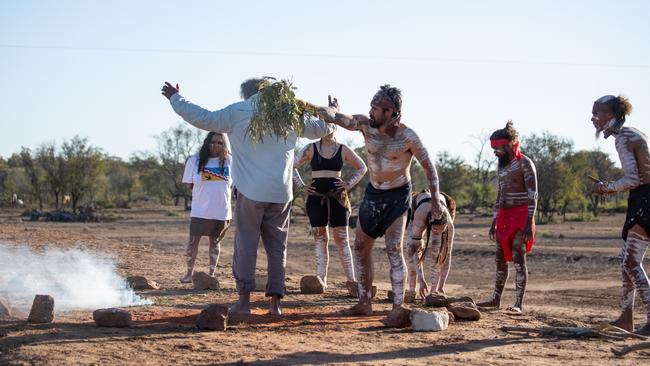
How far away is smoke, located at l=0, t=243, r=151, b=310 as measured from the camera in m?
8.71

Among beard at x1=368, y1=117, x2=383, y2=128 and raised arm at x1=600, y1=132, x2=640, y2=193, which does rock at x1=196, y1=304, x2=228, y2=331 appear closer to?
beard at x1=368, y1=117, x2=383, y2=128

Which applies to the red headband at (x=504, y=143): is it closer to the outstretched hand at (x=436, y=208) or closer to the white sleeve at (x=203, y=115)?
the outstretched hand at (x=436, y=208)

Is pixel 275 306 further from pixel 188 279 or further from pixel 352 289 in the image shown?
pixel 188 279

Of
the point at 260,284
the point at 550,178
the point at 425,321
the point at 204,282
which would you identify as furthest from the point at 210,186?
the point at 550,178

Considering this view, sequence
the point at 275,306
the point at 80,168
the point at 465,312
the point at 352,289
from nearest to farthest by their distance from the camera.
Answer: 1. the point at 275,306
2. the point at 465,312
3. the point at 352,289
4. the point at 80,168

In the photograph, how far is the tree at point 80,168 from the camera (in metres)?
50.1

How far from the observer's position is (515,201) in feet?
29.7

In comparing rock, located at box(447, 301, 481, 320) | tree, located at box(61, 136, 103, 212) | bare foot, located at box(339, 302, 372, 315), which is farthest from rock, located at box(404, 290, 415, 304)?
tree, located at box(61, 136, 103, 212)

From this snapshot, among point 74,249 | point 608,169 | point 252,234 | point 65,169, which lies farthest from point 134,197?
point 252,234

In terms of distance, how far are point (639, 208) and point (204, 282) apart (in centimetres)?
524

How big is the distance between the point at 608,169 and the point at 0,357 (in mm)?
57794

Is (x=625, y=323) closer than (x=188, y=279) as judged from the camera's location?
Yes

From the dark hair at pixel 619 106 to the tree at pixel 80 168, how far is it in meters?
45.0

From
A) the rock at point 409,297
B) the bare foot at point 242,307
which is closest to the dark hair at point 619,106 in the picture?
the rock at point 409,297
